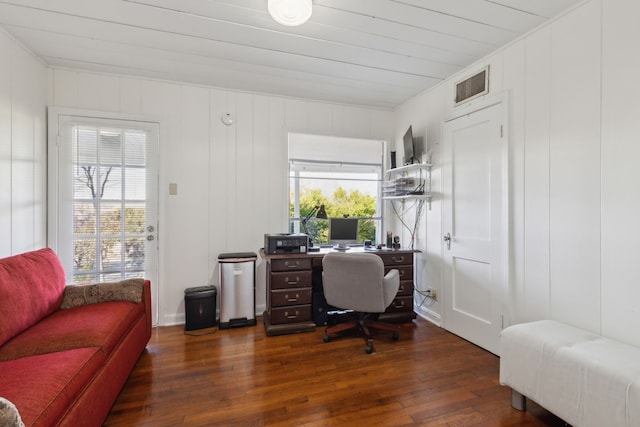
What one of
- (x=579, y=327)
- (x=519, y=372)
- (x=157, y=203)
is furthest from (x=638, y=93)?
(x=157, y=203)

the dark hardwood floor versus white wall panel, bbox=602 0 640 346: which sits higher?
white wall panel, bbox=602 0 640 346

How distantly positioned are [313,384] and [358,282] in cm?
87

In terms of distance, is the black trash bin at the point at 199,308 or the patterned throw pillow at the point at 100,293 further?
the black trash bin at the point at 199,308

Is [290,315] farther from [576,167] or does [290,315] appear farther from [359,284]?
[576,167]

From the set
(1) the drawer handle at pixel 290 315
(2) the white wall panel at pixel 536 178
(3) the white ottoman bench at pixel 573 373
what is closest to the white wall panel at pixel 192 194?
(1) the drawer handle at pixel 290 315

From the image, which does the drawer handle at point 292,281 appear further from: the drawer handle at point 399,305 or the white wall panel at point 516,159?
the white wall panel at point 516,159

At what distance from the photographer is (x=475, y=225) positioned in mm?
2709

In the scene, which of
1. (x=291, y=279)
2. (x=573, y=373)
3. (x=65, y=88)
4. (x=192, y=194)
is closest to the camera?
(x=573, y=373)

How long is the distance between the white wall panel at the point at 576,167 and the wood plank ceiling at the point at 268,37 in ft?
0.79

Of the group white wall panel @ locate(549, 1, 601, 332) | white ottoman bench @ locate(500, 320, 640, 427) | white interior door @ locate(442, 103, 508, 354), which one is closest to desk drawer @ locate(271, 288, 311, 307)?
white interior door @ locate(442, 103, 508, 354)

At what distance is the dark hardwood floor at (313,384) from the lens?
1.74 metres

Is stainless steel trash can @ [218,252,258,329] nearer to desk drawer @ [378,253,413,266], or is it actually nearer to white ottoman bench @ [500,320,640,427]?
desk drawer @ [378,253,413,266]

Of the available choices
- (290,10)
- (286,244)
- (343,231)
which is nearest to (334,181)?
(343,231)

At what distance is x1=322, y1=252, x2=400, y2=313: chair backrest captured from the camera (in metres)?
2.53
